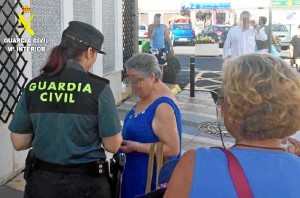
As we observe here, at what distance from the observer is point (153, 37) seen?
1134 cm

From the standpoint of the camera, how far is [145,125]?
112 inches

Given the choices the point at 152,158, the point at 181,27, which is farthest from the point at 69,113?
the point at 181,27

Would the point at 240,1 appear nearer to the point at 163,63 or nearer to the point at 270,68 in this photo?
the point at 163,63

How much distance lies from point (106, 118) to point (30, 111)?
1.31ft

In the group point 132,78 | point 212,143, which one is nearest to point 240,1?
point 212,143

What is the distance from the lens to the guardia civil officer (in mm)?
2410

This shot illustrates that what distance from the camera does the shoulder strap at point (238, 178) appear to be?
1.41m

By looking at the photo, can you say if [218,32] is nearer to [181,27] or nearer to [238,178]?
[181,27]

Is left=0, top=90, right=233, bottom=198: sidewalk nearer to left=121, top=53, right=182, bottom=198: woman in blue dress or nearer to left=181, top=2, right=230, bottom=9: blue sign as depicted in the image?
left=121, top=53, right=182, bottom=198: woman in blue dress

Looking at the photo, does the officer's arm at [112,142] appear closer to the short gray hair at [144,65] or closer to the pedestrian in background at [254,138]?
the short gray hair at [144,65]

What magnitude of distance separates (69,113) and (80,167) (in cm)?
30

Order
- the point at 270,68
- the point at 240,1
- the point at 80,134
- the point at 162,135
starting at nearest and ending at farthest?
the point at 270,68, the point at 80,134, the point at 162,135, the point at 240,1

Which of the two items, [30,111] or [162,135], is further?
[162,135]

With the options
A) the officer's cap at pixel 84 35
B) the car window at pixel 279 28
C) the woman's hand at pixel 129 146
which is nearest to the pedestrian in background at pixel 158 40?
the woman's hand at pixel 129 146
